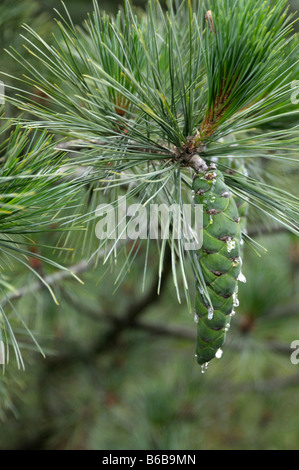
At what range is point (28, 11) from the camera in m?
0.84

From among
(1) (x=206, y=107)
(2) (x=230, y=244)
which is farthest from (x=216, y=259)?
(1) (x=206, y=107)

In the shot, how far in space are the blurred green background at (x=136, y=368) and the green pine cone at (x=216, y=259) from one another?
566 millimetres

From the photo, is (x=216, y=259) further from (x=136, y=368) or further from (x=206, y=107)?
(x=136, y=368)

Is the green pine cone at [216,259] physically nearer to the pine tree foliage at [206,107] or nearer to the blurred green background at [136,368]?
the pine tree foliage at [206,107]

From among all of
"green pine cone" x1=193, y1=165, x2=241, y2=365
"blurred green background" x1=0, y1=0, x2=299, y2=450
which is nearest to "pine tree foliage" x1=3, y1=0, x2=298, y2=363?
"green pine cone" x1=193, y1=165, x2=241, y2=365

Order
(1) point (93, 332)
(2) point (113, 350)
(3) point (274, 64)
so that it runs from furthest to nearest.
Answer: (1) point (93, 332)
(2) point (113, 350)
(3) point (274, 64)

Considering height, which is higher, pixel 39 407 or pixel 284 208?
pixel 284 208

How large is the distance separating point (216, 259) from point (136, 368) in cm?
118

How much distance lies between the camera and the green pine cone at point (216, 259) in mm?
427

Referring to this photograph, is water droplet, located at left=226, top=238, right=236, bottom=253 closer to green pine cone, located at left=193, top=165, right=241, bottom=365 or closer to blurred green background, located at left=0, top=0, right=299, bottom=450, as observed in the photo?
green pine cone, located at left=193, top=165, right=241, bottom=365

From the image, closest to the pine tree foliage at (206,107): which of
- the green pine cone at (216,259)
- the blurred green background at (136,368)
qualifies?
the green pine cone at (216,259)
